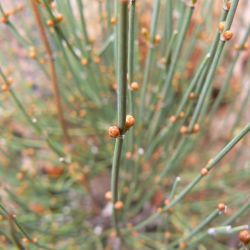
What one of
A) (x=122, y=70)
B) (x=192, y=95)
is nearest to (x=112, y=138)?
(x=192, y=95)

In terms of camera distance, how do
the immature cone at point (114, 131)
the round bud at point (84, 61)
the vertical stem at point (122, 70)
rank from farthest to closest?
the round bud at point (84, 61) → the immature cone at point (114, 131) → the vertical stem at point (122, 70)

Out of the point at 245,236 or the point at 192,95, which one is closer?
the point at 245,236

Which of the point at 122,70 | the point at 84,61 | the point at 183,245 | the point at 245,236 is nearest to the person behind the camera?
the point at 122,70

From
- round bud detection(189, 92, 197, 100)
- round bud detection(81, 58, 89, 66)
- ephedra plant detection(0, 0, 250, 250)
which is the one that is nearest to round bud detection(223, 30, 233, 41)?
ephedra plant detection(0, 0, 250, 250)

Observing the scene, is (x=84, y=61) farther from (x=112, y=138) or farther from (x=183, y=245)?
(x=183, y=245)

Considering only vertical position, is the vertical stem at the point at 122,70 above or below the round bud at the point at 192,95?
below

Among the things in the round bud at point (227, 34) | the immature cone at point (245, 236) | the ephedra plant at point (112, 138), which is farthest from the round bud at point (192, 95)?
the immature cone at point (245, 236)

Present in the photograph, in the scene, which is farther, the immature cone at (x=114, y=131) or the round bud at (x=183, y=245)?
the round bud at (x=183, y=245)

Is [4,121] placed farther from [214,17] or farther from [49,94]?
[214,17]

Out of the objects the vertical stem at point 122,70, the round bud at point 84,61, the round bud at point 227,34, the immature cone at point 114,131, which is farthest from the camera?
the round bud at point 84,61

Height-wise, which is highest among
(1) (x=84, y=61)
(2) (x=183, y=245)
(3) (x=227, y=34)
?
(1) (x=84, y=61)

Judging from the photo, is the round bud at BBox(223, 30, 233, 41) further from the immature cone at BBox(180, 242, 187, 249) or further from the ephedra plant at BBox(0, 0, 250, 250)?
the immature cone at BBox(180, 242, 187, 249)

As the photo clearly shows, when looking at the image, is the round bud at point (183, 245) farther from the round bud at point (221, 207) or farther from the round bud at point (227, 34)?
the round bud at point (227, 34)

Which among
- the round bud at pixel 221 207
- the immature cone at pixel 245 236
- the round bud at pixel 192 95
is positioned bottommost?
the immature cone at pixel 245 236
